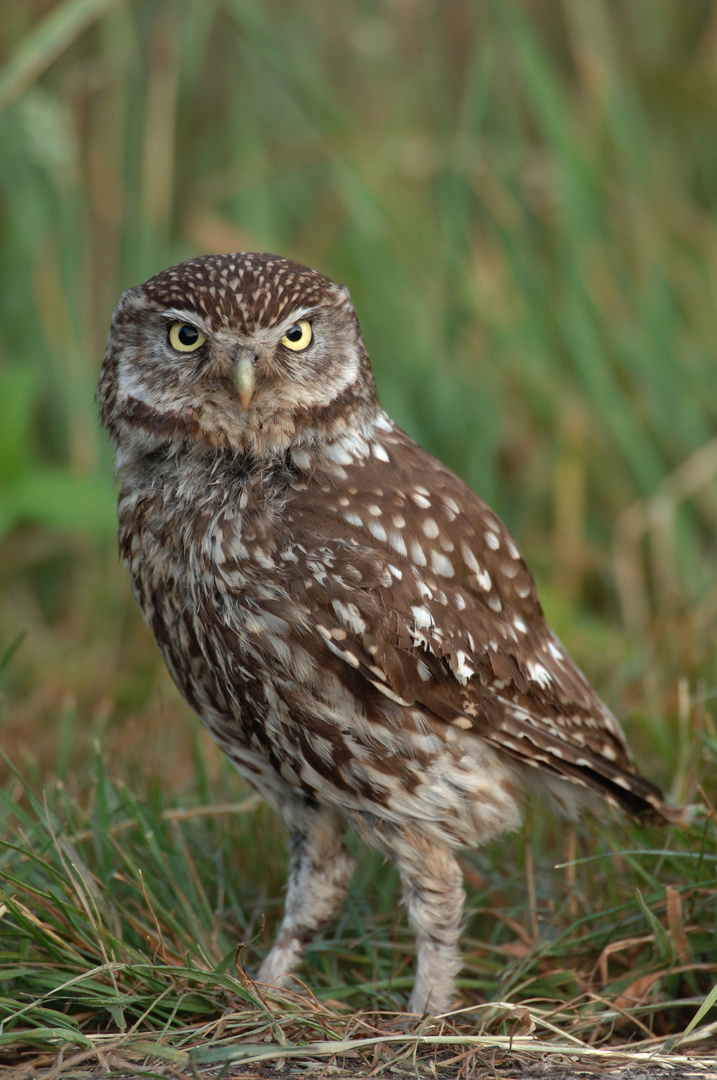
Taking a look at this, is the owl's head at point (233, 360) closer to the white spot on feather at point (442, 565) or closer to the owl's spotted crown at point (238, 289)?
the owl's spotted crown at point (238, 289)

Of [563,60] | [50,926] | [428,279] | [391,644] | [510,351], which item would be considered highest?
[563,60]

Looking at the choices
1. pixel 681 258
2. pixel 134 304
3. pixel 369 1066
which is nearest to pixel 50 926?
pixel 369 1066

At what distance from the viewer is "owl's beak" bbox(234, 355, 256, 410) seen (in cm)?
240

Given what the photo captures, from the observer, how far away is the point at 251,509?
250 cm

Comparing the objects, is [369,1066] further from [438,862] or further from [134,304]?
[134,304]

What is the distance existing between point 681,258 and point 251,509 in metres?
3.68

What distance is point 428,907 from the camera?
261cm

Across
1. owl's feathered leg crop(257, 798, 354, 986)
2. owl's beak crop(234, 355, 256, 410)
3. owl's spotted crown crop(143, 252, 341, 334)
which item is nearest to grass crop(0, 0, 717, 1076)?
owl's feathered leg crop(257, 798, 354, 986)

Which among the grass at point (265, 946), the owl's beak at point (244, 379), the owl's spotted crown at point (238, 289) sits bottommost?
the grass at point (265, 946)

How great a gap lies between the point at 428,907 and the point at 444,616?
A: 0.68 metres

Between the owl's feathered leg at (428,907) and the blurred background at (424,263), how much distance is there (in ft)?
6.04

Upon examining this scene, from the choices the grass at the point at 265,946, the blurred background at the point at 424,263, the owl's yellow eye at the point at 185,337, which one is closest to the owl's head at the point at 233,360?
the owl's yellow eye at the point at 185,337

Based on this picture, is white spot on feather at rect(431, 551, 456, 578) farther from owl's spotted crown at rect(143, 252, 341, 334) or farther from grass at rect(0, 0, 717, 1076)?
grass at rect(0, 0, 717, 1076)

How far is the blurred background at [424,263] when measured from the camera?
480 centimetres
